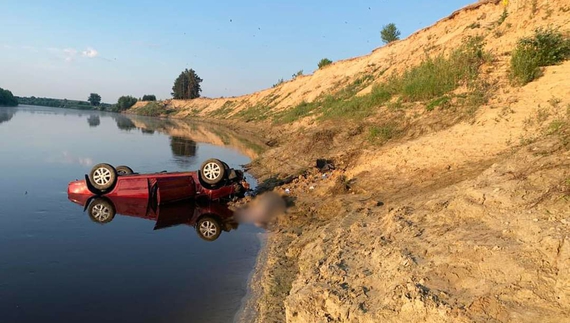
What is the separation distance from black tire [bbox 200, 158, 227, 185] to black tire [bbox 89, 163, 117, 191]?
2.55 metres

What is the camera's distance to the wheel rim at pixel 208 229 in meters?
9.27

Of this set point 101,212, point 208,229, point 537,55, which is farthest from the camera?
point 537,55

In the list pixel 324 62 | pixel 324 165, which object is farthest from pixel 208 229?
pixel 324 62

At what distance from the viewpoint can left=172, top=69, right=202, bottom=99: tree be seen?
100188 mm

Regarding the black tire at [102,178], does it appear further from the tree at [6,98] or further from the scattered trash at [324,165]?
the tree at [6,98]

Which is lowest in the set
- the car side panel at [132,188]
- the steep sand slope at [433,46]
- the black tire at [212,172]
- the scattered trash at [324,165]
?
the car side panel at [132,188]

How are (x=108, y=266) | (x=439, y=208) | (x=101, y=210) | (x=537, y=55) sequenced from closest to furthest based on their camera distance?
(x=439, y=208) < (x=108, y=266) < (x=101, y=210) < (x=537, y=55)

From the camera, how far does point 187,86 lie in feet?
331

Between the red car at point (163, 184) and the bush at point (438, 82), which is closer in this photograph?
the red car at point (163, 184)

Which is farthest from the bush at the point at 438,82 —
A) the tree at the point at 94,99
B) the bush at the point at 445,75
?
the tree at the point at 94,99

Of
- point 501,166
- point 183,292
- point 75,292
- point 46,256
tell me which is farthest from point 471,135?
point 46,256

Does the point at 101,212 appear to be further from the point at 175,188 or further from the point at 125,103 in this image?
the point at 125,103

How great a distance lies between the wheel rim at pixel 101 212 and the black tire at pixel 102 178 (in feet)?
1.74

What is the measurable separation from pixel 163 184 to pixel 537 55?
1216 cm
